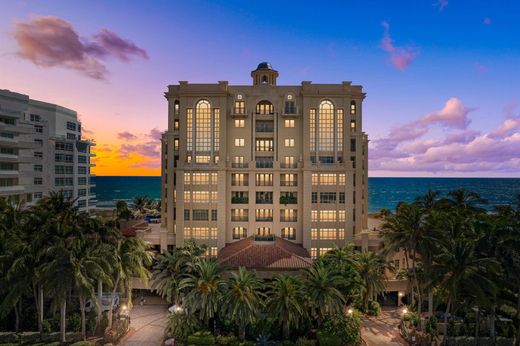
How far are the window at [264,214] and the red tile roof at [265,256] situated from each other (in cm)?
600

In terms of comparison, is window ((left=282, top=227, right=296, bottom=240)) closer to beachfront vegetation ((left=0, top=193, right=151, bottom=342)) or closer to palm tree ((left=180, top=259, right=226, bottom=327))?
palm tree ((left=180, top=259, right=226, bottom=327))

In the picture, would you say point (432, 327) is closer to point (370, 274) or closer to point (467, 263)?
point (370, 274)

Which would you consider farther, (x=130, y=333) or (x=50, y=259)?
(x=130, y=333)

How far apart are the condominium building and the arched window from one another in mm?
42704

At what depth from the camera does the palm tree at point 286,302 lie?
106 feet

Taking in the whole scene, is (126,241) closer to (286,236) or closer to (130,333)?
(130,333)

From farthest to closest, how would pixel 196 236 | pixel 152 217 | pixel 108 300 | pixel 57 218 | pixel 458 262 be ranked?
pixel 152 217 → pixel 196 236 → pixel 108 300 → pixel 57 218 → pixel 458 262

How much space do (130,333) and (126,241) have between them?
11.6 m

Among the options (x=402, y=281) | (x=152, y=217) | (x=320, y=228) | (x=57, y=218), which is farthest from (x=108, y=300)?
(x=152, y=217)

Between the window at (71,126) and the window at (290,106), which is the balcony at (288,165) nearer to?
the window at (290,106)

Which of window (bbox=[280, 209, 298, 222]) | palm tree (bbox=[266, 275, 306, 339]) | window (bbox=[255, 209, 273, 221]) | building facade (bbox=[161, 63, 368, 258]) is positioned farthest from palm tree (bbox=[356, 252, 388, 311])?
window (bbox=[255, 209, 273, 221])

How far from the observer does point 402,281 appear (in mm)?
45875

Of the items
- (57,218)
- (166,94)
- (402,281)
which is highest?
(166,94)

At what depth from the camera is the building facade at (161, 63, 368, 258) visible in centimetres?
5456
